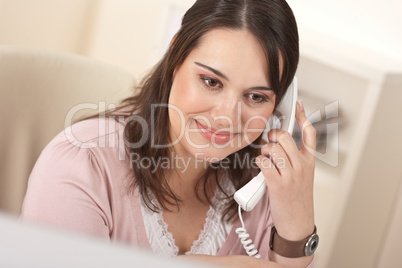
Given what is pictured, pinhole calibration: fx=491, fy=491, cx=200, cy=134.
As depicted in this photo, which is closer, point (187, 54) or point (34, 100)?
point (187, 54)

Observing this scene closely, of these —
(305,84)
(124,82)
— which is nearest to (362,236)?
(305,84)

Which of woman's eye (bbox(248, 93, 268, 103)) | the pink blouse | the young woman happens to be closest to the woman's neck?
the young woman

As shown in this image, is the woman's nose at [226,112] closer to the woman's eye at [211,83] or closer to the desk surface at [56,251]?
the woman's eye at [211,83]

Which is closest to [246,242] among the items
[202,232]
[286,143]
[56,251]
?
[202,232]

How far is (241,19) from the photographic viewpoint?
0.86 meters

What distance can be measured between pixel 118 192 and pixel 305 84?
1.01 metres

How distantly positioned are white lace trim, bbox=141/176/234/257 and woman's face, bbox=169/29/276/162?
0.16 meters

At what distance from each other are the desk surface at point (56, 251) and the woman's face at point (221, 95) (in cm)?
65

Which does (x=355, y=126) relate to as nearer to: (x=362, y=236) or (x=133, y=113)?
(x=362, y=236)

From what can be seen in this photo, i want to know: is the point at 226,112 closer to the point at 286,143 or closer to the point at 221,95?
the point at 221,95

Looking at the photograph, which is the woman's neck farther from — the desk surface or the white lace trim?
the desk surface

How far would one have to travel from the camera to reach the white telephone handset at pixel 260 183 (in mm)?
950

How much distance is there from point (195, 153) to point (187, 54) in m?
0.19

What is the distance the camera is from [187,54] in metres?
0.91
